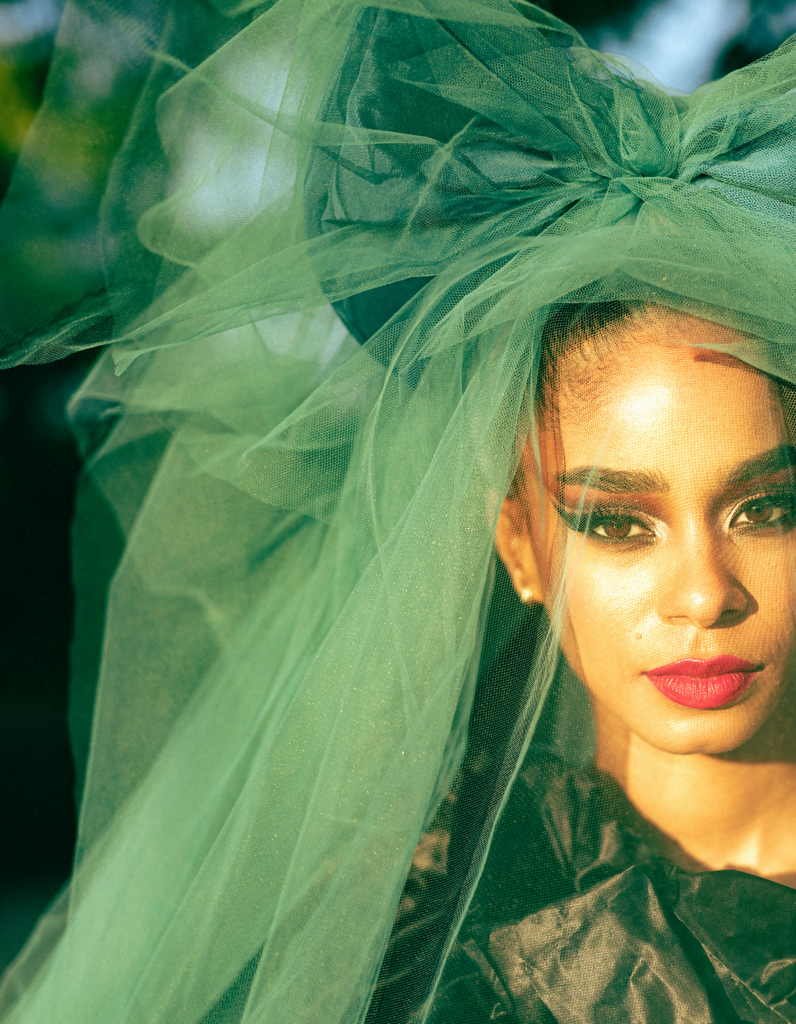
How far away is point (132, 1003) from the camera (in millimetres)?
843

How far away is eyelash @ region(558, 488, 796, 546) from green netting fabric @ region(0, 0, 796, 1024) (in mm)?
77

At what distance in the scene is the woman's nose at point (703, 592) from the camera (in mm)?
734

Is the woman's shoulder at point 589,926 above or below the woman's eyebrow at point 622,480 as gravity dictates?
below

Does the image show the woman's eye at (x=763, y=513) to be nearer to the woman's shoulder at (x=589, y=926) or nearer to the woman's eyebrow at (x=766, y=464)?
the woman's eyebrow at (x=766, y=464)

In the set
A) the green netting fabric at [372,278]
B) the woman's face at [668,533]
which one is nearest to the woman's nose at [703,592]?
the woman's face at [668,533]

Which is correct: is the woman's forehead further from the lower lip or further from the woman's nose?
the lower lip

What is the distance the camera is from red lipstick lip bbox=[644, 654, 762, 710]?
2.55 ft

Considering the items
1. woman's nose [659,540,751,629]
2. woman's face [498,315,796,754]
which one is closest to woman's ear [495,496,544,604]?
woman's face [498,315,796,754]

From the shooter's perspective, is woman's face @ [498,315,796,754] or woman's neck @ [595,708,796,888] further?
woman's neck @ [595,708,796,888]

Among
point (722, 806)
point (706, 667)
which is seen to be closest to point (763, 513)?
point (706, 667)

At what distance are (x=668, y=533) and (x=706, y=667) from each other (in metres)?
0.13

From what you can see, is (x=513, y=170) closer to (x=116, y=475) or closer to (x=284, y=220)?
(x=284, y=220)

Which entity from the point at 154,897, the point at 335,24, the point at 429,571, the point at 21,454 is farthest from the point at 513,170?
the point at 21,454

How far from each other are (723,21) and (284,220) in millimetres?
706
